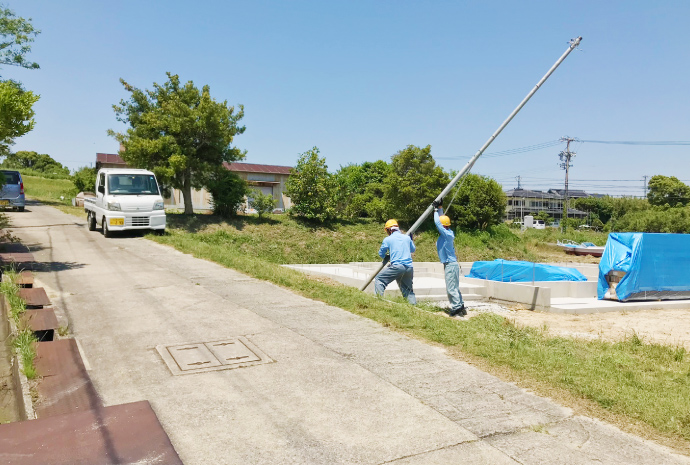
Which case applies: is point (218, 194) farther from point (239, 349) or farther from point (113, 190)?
point (239, 349)

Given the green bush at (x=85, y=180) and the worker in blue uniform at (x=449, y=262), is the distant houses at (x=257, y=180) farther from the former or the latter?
the worker in blue uniform at (x=449, y=262)

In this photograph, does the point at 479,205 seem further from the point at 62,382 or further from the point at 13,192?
the point at 62,382

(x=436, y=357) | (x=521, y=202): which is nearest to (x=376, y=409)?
(x=436, y=357)

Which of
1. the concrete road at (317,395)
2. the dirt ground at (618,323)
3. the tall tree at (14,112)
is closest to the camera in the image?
the concrete road at (317,395)

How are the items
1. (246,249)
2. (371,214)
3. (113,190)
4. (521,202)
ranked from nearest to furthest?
1. (113,190)
2. (246,249)
3. (371,214)
4. (521,202)

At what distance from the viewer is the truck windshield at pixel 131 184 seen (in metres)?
17.8

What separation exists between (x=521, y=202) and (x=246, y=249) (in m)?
71.4

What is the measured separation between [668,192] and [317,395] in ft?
228

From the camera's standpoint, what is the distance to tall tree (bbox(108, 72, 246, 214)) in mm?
24469

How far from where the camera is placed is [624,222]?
5781cm

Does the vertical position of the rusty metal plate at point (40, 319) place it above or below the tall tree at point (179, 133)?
below

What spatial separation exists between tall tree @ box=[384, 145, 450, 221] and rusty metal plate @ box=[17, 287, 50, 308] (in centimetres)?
2616

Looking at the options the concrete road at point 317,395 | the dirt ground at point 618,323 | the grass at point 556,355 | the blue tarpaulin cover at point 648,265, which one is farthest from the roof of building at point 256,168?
the concrete road at point 317,395

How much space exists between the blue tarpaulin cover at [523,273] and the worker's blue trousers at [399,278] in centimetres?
834
